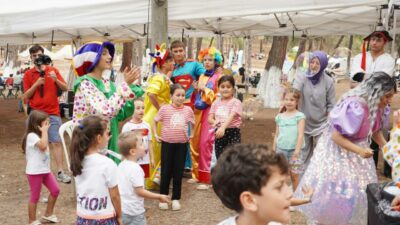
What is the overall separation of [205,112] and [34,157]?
7.26ft

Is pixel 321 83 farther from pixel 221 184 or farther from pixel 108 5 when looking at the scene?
pixel 221 184

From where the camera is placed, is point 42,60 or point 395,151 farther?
point 42,60

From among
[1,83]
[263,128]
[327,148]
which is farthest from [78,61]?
[1,83]

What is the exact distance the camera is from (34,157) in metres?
4.37

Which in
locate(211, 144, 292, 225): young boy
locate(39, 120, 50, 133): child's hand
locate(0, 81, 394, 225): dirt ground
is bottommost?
locate(0, 81, 394, 225): dirt ground

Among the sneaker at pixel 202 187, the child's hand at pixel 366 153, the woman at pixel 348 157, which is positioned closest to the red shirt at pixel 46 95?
the sneaker at pixel 202 187

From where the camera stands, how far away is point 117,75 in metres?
19.3

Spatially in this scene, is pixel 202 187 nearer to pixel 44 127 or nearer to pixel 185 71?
pixel 185 71

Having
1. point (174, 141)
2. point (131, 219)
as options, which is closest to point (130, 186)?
point (131, 219)

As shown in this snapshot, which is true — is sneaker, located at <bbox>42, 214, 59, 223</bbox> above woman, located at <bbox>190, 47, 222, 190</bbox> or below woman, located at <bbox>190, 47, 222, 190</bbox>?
below

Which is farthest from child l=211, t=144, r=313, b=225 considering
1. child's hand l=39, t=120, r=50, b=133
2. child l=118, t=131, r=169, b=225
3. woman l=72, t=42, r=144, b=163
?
child's hand l=39, t=120, r=50, b=133

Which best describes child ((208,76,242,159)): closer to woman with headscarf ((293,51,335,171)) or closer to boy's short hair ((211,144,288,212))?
woman with headscarf ((293,51,335,171))

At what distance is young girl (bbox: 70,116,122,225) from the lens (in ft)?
9.77

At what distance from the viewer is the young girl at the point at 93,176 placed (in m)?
2.98
